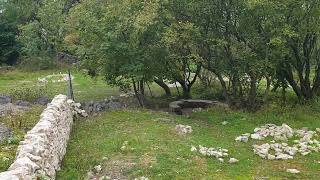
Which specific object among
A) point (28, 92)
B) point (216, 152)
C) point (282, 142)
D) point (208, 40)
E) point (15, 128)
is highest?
point (208, 40)

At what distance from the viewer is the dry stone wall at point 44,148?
11984mm

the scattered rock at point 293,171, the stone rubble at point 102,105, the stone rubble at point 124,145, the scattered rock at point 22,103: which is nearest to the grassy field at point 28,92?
the scattered rock at point 22,103

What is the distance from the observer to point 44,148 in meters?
14.6

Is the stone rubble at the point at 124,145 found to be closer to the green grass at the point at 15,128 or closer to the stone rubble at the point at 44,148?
the stone rubble at the point at 44,148

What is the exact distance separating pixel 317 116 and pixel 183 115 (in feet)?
24.7

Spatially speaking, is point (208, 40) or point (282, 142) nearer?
point (282, 142)

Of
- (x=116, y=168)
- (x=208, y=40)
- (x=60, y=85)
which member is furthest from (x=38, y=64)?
(x=116, y=168)

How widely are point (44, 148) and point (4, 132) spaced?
730 cm

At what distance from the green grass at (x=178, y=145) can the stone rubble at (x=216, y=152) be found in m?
0.25

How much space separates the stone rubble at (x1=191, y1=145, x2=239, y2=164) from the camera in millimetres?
17969

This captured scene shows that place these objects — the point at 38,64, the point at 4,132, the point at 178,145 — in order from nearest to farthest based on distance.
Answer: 1. the point at 178,145
2. the point at 4,132
3. the point at 38,64

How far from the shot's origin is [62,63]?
2421 inches

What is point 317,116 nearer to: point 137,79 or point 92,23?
point 137,79

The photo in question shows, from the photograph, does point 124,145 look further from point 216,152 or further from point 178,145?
point 216,152
